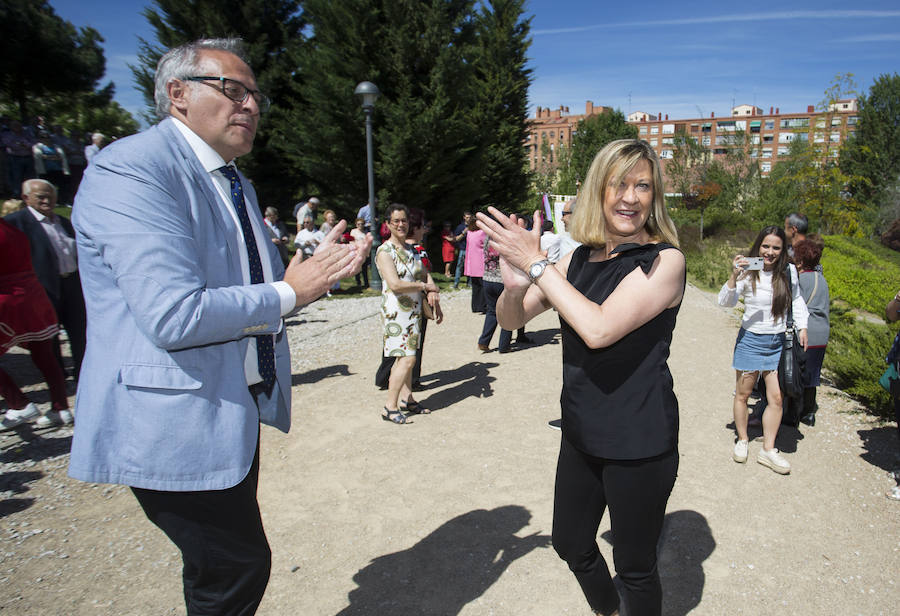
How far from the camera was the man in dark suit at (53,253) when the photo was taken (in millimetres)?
5020

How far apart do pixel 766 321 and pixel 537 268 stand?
10.5 feet

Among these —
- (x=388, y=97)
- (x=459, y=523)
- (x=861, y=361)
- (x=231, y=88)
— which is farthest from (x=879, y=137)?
(x=231, y=88)

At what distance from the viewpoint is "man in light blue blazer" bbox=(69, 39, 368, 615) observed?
1.36m

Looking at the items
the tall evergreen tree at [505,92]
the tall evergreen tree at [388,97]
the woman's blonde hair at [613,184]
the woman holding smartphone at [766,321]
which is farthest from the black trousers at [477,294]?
the tall evergreen tree at [505,92]

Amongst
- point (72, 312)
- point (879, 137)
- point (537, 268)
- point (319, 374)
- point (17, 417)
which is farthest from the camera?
point (879, 137)

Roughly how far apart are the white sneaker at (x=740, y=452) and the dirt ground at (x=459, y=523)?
0.25 ft

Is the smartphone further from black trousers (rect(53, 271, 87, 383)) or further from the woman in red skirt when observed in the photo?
black trousers (rect(53, 271, 87, 383))

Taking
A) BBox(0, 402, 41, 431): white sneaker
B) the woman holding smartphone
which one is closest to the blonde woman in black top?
the woman holding smartphone

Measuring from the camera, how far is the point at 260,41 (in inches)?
713

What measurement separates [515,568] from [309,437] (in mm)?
2417

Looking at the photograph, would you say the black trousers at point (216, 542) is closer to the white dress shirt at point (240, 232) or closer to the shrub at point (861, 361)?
the white dress shirt at point (240, 232)

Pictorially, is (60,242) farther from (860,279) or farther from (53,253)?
(860,279)

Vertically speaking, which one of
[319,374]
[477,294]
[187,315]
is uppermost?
[187,315]

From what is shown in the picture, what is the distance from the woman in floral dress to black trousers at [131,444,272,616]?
3.32 m
